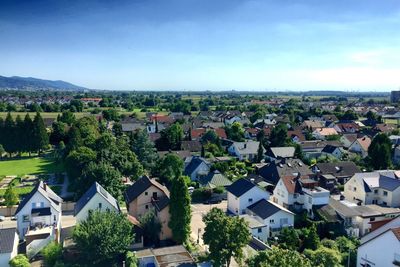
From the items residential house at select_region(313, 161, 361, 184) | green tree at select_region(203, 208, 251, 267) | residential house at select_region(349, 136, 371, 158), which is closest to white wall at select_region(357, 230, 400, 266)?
green tree at select_region(203, 208, 251, 267)

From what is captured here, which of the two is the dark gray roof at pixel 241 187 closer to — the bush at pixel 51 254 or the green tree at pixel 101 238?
the green tree at pixel 101 238

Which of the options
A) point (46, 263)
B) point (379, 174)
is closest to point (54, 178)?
point (46, 263)

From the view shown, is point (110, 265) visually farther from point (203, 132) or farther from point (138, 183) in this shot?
point (203, 132)

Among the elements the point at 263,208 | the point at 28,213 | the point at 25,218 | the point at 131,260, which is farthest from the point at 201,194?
the point at 25,218

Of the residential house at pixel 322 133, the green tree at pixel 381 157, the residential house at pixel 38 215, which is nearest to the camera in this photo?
the residential house at pixel 38 215

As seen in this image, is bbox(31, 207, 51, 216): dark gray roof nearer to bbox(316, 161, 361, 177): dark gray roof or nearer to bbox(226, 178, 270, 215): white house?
bbox(226, 178, 270, 215): white house

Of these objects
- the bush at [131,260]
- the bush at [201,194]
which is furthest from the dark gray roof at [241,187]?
the bush at [131,260]

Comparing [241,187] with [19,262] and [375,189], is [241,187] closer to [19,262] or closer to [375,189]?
[375,189]

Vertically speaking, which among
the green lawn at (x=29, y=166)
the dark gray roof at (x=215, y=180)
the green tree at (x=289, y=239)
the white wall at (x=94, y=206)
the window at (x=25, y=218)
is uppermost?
the white wall at (x=94, y=206)
